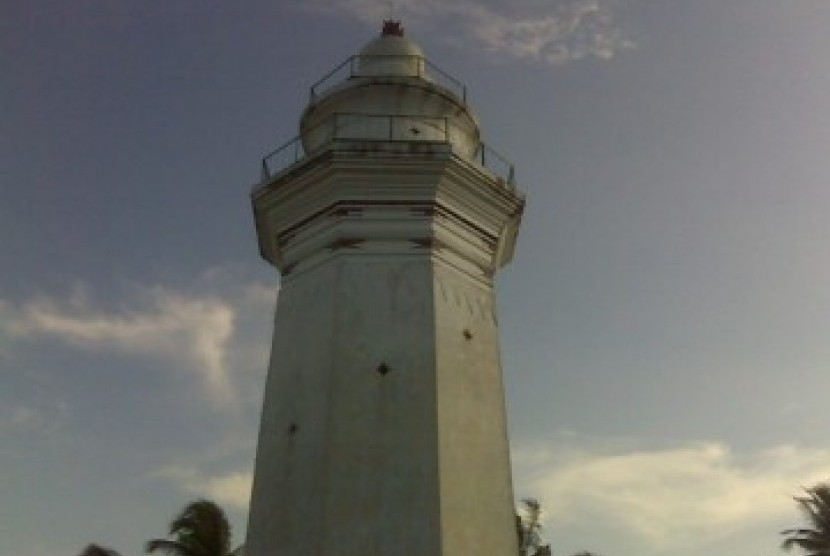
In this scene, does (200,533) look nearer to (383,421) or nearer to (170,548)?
(170,548)

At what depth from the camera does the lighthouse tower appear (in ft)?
48.9

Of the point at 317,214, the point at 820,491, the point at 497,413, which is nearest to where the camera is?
the point at 497,413

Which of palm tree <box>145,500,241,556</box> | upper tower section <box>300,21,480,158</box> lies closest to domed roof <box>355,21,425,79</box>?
upper tower section <box>300,21,480,158</box>

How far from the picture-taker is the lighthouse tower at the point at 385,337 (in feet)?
48.9

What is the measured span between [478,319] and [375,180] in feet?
11.1

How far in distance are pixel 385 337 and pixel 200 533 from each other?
18.9m

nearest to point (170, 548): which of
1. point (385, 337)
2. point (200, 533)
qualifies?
point (200, 533)

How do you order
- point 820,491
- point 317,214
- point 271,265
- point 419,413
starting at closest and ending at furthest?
1. point 419,413
2. point 317,214
3. point 271,265
4. point 820,491

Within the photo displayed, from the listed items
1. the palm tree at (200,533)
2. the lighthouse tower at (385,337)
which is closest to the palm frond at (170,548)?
the palm tree at (200,533)

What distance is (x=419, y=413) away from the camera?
1555 cm

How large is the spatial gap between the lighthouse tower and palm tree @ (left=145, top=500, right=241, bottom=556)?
624 inches

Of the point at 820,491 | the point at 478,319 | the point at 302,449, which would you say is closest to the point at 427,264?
the point at 478,319

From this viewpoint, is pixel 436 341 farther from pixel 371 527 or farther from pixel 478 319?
pixel 371 527

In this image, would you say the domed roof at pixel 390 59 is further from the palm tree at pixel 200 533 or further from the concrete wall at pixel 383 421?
the palm tree at pixel 200 533
